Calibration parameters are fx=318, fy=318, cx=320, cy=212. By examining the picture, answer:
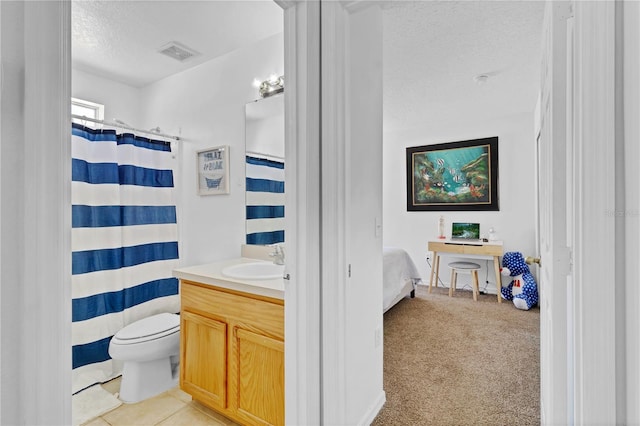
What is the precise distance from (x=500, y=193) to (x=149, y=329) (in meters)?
4.37

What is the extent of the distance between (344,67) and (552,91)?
804mm

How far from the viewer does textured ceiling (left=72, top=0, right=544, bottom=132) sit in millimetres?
1974

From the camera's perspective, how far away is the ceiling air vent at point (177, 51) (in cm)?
240

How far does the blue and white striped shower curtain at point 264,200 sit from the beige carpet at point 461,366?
1.31 m

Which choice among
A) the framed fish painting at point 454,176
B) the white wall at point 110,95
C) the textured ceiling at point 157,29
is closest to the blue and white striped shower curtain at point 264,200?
the textured ceiling at point 157,29

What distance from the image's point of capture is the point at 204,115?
266 cm

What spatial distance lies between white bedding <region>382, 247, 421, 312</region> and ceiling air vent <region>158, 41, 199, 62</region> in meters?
2.56

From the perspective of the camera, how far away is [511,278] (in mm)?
4152

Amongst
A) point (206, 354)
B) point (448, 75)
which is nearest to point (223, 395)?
point (206, 354)

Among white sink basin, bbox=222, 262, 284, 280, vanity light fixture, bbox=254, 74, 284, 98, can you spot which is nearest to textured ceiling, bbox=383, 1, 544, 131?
vanity light fixture, bbox=254, 74, 284, 98

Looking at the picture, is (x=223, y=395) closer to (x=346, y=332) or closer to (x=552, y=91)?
(x=346, y=332)

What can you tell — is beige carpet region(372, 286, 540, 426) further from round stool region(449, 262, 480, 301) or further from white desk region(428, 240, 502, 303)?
white desk region(428, 240, 502, 303)

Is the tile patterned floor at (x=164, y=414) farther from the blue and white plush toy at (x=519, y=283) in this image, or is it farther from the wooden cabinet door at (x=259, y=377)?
the blue and white plush toy at (x=519, y=283)

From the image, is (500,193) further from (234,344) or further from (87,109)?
(87,109)
